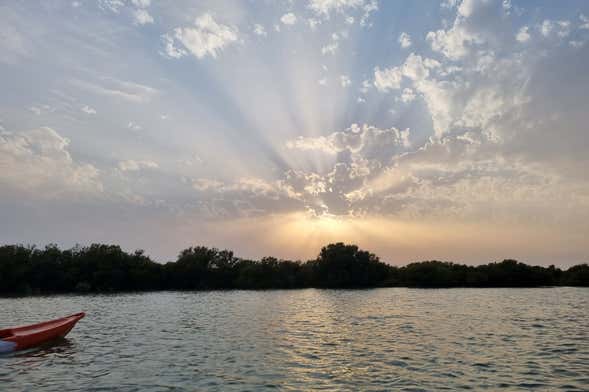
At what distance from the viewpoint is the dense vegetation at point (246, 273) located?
16400cm

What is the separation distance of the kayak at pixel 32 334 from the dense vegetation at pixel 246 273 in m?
129

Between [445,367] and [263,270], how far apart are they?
558 feet

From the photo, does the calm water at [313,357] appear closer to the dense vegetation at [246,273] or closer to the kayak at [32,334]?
the kayak at [32,334]

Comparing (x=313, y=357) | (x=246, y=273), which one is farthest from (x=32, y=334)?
(x=246, y=273)

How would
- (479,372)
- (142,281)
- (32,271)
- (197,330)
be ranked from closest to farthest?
(479,372) → (197,330) → (32,271) → (142,281)

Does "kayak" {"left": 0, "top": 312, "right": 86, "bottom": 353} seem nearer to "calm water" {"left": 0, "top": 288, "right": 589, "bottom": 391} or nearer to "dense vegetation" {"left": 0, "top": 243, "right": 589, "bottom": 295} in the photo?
"calm water" {"left": 0, "top": 288, "right": 589, "bottom": 391}

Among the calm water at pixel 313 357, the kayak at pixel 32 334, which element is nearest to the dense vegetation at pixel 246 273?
the calm water at pixel 313 357

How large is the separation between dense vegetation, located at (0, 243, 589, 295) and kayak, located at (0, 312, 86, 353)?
129484 mm

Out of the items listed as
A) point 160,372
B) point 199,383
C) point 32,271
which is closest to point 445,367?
point 199,383

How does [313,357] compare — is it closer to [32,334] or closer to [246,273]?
[32,334]

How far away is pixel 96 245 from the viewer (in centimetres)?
17500

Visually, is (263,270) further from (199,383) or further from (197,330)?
(199,383)

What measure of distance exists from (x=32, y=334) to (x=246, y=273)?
158 metres

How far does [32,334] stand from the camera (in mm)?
37406
